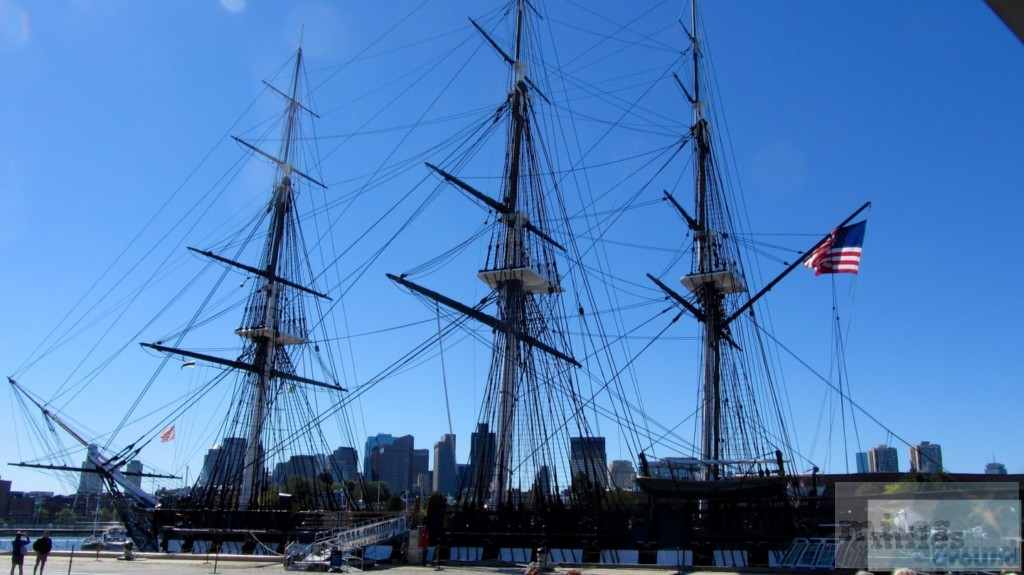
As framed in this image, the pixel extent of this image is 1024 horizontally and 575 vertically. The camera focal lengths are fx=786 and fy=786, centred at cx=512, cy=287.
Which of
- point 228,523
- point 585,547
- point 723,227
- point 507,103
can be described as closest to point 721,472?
point 585,547

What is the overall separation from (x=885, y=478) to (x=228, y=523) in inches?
1696

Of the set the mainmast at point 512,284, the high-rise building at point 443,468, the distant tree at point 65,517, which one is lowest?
the distant tree at point 65,517

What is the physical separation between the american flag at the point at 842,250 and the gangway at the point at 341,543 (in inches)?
765

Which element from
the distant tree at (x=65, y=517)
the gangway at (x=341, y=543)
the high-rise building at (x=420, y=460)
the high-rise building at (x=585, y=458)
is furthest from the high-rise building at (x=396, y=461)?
the gangway at (x=341, y=543)

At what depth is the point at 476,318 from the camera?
3403 centimetres

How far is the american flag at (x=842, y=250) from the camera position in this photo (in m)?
31.2

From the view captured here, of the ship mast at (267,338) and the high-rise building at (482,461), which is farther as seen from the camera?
the ship mast at (267,338)

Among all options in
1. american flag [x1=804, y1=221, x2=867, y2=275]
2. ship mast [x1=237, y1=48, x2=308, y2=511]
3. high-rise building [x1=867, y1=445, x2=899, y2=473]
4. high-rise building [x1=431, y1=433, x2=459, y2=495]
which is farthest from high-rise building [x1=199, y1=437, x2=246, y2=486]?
high-rise building [x1=867, y1=445, x2=899, y2=473]

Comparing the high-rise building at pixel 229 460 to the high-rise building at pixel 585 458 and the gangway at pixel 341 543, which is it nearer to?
the gangway at pixel 341 543

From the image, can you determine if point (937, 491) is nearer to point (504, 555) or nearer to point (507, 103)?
point (504, 555)

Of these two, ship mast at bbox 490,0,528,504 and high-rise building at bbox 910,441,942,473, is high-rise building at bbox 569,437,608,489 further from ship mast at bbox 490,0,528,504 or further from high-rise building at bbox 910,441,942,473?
high-rise building at bbox 910,441,942,473

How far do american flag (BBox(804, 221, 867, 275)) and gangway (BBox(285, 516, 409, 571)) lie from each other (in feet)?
63.7

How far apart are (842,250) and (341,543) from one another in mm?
21975

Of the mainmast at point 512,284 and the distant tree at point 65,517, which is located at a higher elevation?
the mainmast at point 512,284
